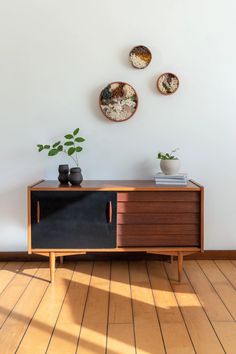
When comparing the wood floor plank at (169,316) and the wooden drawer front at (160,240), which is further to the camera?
the wooden drawer front at (160,240)

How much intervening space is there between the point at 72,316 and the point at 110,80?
1.77m

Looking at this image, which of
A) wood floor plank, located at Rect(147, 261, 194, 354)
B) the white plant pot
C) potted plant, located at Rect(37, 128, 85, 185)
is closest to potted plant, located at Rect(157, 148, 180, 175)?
the white plant pot

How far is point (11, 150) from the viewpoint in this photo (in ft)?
10.3

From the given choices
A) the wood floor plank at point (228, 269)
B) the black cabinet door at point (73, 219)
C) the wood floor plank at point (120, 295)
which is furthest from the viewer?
the wood floor plank at point (228, 269)

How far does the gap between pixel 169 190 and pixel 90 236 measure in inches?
24.6

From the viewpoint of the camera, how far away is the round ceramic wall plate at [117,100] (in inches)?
121

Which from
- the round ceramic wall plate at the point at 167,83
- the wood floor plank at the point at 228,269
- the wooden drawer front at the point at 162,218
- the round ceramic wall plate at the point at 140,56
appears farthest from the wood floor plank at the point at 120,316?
the round ceramic wall plate at the point at 140,56

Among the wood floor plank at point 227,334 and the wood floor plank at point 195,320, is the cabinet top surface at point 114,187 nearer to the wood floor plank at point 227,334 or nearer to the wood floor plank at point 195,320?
the wood floor plank at point 195,320

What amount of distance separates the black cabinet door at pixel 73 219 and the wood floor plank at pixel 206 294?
2.10 feet

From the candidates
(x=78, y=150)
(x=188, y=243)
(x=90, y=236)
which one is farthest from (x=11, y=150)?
(x=188, y=243)

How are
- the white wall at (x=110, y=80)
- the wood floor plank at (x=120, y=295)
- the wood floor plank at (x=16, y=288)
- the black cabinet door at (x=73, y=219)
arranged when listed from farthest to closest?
the white wall at (x=110, y=80) → the black cabinet door at (x=73, y=219) → the wood floor plank at (x=16, y=288) → the wood floor plank at (x=120, y=295)

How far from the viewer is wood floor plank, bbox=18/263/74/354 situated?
1932mm

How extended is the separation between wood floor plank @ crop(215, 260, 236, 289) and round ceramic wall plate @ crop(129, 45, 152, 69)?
5.40 ft

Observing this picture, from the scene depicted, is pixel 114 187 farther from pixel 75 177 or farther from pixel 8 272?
pixel 8 272
